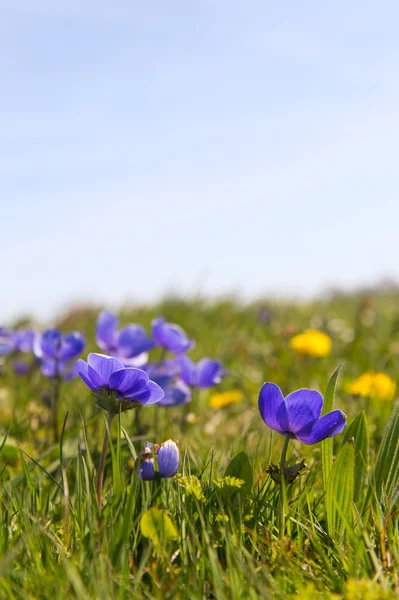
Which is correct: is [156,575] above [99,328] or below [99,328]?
below

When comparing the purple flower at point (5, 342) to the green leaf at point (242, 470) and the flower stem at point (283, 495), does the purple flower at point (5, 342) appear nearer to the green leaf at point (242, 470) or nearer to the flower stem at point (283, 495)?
the green leaf at point (242, 470)

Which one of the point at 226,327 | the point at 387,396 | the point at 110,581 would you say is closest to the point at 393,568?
the point at 110,581

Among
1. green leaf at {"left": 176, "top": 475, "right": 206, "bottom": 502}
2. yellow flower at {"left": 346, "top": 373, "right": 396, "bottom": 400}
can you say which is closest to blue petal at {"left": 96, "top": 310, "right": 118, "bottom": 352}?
green leaf at {"left": 176, "top": 475, "right": 206, "bottom": 502}

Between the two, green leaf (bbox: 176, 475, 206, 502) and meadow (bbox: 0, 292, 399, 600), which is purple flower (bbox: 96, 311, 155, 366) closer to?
meadow (bbox: 0, 292, 399, 600)

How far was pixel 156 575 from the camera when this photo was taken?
5.32 ft

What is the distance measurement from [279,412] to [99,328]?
3.95 feet

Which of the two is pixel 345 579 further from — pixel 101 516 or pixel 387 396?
pixel 387 396

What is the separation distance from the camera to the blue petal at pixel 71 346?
9.25ft

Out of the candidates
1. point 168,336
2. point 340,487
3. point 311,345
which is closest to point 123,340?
point 168,336

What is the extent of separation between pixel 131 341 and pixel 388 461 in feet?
3.85

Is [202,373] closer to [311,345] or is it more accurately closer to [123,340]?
[123,340]

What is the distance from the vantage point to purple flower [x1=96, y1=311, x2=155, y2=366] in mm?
2727

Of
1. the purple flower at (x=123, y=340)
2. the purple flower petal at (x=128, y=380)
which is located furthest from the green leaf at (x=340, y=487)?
the purple flower at (x=123, y=340)

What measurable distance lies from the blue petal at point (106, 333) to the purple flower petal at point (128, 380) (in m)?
1.01
